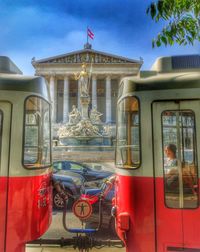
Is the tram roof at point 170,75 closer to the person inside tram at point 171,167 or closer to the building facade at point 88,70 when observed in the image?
the person inside tram at point 171,167

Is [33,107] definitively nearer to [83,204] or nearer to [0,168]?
[0,168]

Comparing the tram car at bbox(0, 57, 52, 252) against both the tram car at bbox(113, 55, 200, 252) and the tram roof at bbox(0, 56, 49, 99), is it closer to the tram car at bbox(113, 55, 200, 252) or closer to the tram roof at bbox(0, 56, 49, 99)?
the tram roof at bbox(0, 56, 49, 99)

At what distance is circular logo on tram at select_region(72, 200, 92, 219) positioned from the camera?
471cm

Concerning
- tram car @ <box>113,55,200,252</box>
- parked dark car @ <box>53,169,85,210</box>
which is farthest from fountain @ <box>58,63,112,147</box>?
tram car @ <box>113,55,200,252</box>

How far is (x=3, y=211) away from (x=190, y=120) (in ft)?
9.06

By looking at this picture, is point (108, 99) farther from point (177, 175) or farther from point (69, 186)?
point (177, 175)

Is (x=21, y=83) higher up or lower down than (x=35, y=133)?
higher up

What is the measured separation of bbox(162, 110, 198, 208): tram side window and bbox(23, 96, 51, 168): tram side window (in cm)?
187

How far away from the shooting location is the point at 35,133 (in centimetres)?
399

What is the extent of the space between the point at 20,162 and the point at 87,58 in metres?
57.2

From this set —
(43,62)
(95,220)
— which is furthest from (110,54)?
(95,220)

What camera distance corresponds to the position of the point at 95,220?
22.2 feet

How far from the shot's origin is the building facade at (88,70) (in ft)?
188

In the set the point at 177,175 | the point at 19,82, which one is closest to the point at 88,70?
the point at 19,82
